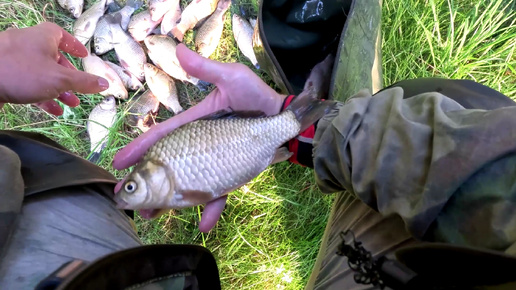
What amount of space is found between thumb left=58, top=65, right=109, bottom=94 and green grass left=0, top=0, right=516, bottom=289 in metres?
0.90

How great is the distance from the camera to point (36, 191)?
3.24 feet

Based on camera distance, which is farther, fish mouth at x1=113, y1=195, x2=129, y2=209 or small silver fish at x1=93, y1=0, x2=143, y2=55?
small silver fish at x1=93, y1=0, x2=143, y2=55

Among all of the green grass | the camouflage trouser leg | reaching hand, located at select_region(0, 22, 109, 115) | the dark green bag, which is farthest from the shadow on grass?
reaching hand, located at select_region(0, 22, 109, 115)

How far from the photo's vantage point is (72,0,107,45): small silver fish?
2.31 metres

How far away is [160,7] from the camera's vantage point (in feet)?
7.54

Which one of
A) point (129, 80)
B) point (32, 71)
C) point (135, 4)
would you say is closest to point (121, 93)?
point (129, 80)

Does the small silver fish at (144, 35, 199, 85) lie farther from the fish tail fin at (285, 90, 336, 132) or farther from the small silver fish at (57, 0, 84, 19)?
the fish tail fin at (285, 90, 336, 132)

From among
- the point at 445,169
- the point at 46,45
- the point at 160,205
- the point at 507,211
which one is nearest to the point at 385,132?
the point at 445,169

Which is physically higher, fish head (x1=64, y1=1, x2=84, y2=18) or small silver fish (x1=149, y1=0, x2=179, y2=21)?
small silver fish (x1=149, y1=0, x2=179, y2=21)

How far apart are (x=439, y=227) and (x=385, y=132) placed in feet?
0.79

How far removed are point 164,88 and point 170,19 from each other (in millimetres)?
457

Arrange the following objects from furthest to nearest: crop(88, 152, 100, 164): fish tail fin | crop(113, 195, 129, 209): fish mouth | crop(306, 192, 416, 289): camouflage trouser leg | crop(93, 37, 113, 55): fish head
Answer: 1. crop(93, 37, 113, 55): fish head
2. crop(88, 152, 100, 164): fish tail fin
3. crop(113, 195, 129, 209): fish mouth
4. crop(306, 192, 416, 289): camouflage trouser leg

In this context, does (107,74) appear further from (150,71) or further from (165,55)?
Result: (165,55)

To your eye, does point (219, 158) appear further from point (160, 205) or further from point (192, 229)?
point (192, 229)
